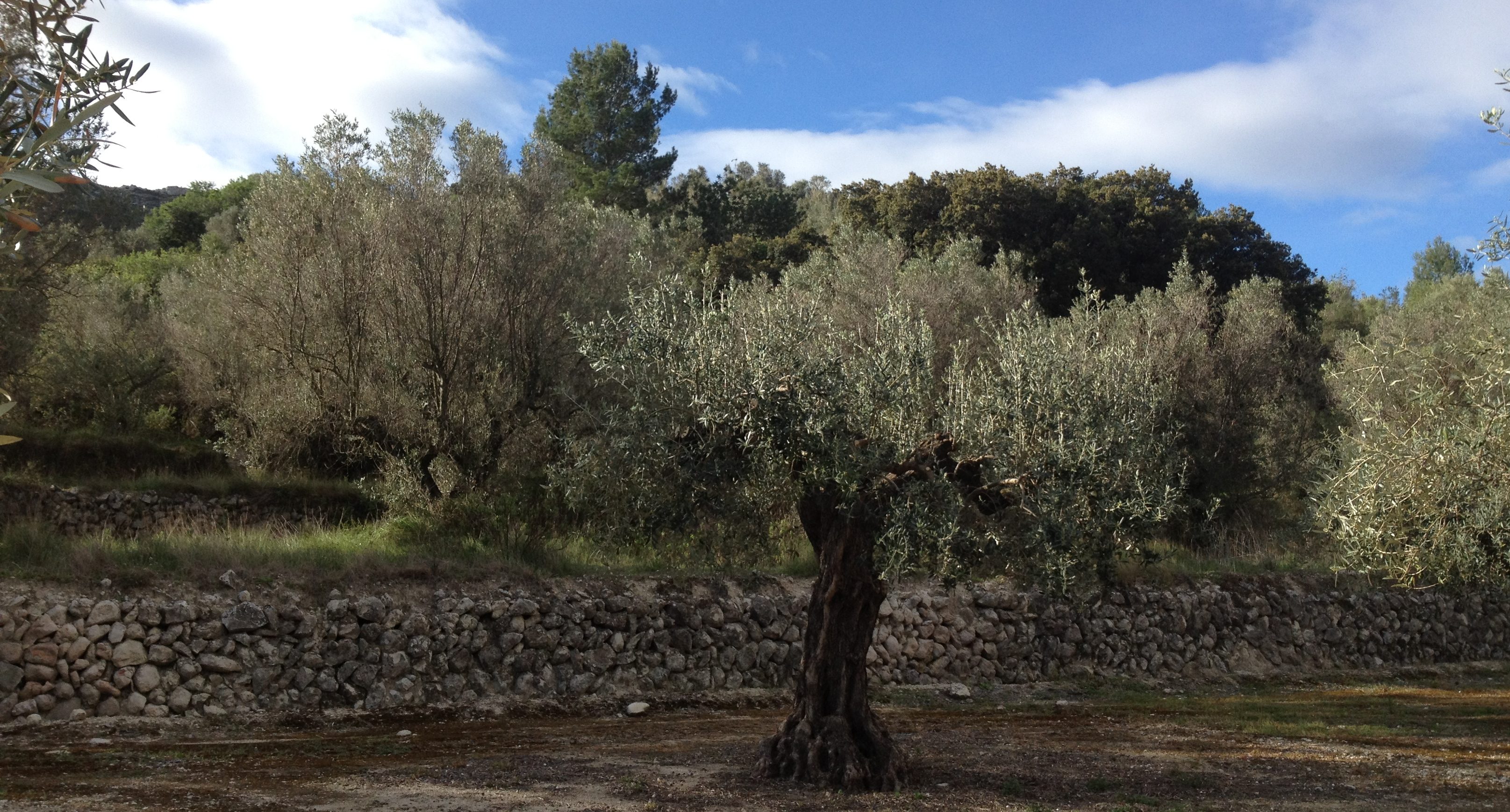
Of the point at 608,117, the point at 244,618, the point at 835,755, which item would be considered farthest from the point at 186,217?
the point at 835,755

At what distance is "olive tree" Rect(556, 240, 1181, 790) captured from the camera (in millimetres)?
8242

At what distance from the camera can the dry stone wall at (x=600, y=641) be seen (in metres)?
12.2

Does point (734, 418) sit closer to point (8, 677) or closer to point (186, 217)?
point (8, 677)

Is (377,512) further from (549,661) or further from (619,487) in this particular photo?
(619,487)

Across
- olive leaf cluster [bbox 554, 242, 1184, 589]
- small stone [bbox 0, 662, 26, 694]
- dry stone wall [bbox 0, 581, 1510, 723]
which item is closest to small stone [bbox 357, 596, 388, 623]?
dry stone wall [bbox 0, 581, 1510, 723]

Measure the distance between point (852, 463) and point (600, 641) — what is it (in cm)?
790

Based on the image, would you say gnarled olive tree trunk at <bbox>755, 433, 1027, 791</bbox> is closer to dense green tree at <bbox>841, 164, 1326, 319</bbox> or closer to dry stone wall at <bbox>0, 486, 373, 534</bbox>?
dry stone wall at <bbox>0, 486, 373, 534</bbox>

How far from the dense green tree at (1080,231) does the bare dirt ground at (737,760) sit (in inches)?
758

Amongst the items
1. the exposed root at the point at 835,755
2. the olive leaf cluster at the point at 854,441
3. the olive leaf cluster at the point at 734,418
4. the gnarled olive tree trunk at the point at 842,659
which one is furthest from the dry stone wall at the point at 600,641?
the olive leaf cluster at the point at 734,418

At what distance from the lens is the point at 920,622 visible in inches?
664

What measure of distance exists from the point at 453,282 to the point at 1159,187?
28.4m

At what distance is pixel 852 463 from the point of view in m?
8.05

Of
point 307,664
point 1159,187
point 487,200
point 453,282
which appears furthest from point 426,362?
point 1159,187

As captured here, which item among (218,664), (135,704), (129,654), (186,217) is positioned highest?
(186,217)
